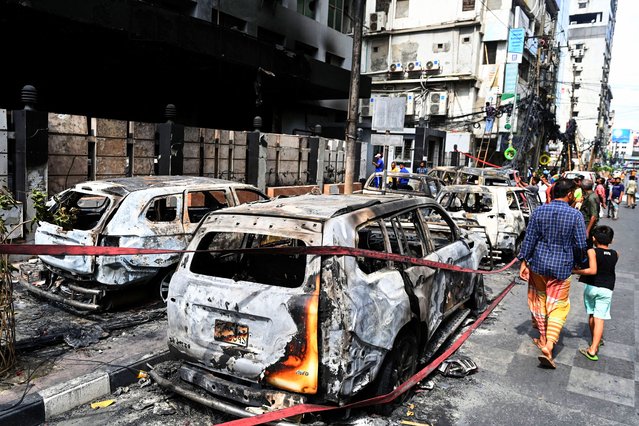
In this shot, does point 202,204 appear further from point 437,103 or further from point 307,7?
point 437,103

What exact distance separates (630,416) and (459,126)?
29940 millimetres

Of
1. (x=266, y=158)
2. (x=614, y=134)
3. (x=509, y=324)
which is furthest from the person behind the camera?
(x=614, y=134)

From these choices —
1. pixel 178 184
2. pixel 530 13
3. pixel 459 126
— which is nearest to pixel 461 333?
pixel 178 184

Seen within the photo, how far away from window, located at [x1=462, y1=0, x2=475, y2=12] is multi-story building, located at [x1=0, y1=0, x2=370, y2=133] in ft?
35.8

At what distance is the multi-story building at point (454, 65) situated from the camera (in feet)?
101

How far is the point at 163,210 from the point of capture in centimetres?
677

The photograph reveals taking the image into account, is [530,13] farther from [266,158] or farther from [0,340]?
[0,340]

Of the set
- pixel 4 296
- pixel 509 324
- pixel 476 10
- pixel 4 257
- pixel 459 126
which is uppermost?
pixel 476 10

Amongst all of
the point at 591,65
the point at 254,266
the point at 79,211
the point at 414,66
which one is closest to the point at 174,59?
the point at 79,211

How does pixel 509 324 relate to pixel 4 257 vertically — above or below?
below

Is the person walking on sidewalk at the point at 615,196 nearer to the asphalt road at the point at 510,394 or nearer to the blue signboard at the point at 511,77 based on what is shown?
the blue signboard at the point at 511,77

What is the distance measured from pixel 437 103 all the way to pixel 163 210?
28.3 meters

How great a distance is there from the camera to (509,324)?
6.29m

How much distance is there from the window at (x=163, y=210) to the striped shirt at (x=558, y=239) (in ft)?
15.0
